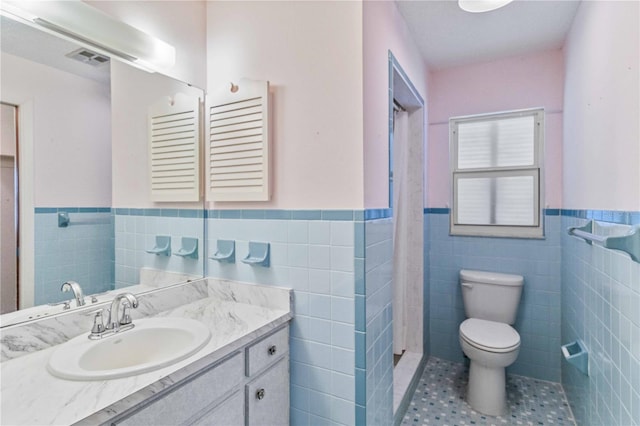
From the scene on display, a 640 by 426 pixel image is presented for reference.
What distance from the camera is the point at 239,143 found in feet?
5.19

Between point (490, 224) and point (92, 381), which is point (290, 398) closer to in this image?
point (92, 381)

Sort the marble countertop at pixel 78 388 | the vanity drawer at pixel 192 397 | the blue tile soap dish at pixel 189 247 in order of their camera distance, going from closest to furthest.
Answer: the marble countertop at pixel 78 388, the vanity drawer at pixel 192 397, the blue tile soap dish at pixel 189 247

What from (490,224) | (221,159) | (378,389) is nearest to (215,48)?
(221,159)

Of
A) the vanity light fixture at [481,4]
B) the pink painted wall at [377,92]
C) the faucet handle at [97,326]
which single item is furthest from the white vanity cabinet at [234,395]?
the vanity light fixture at [481,4]

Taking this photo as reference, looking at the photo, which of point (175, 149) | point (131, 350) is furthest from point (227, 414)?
point (175, 149)

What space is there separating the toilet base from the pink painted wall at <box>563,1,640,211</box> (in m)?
1.11

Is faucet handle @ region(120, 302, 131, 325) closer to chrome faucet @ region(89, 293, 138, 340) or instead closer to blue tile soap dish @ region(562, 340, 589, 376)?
chrome faucet @ region(89, 293, 138, 340)

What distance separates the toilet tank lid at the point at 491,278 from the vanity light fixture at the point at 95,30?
2314 millimetres

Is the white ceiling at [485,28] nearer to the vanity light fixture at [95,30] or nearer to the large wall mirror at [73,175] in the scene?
the vanity light fixture at [95,30]

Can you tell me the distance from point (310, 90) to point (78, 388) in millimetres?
1299

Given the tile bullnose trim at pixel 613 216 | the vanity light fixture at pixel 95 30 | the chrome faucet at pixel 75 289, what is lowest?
the chrome faucet at pixel 75 289

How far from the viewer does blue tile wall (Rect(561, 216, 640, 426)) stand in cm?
107

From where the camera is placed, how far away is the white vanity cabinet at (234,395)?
933 millimetres

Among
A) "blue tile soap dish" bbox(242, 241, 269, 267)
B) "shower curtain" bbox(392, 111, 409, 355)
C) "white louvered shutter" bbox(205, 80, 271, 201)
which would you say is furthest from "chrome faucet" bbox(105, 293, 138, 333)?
"shower curtain" bbox(392, 111, 409, 355)
